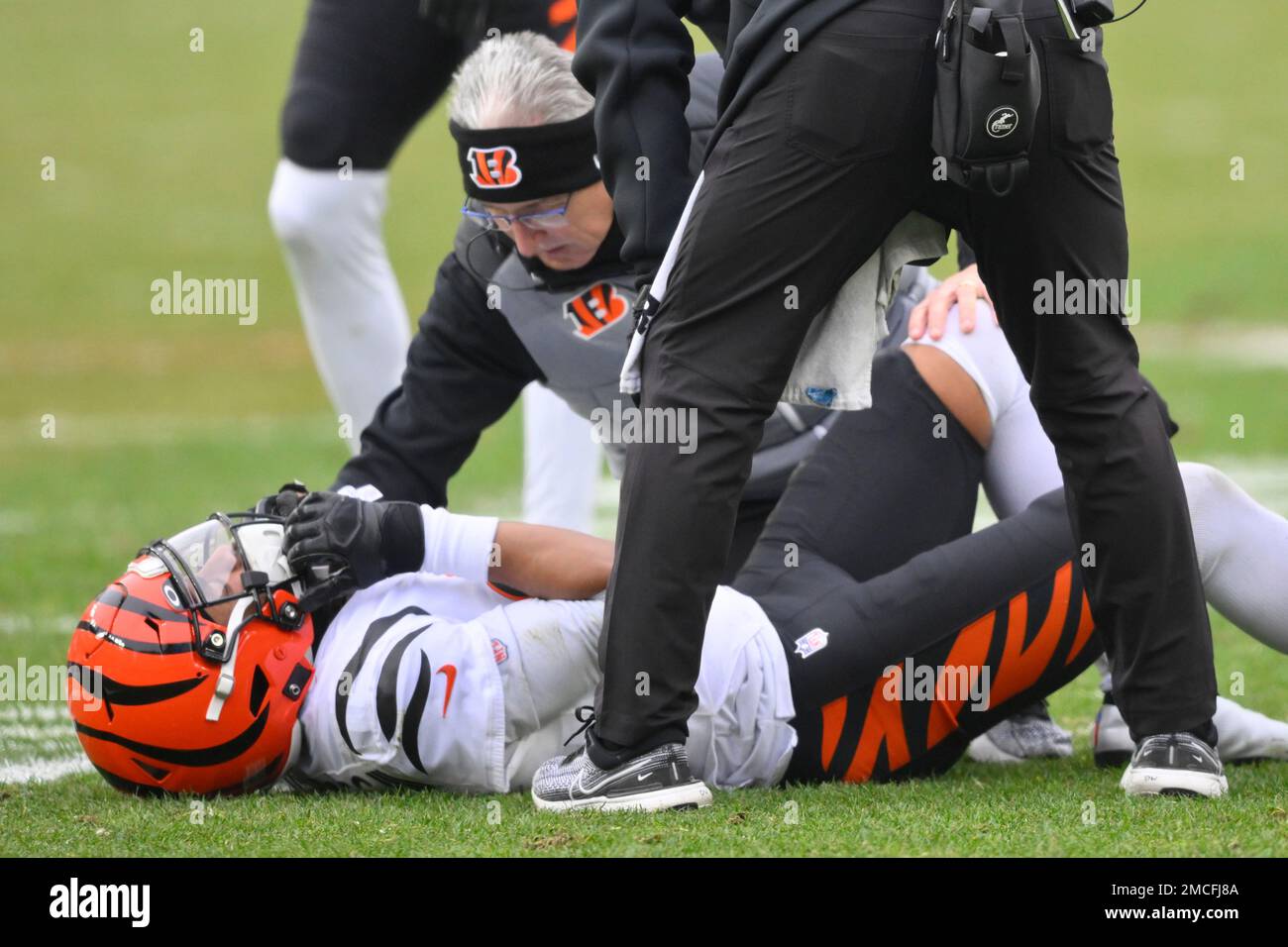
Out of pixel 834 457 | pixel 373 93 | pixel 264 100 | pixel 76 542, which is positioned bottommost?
pixel 76 542

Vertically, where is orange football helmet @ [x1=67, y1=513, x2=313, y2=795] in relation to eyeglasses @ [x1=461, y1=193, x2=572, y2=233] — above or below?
below

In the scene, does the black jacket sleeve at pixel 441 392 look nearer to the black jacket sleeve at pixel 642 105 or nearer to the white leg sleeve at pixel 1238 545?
the black jacket sleeve at pixel 642 105

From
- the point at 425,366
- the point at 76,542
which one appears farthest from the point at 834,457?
the point at 76,542

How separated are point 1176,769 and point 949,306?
1.09 m

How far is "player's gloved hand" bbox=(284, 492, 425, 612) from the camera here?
2.89m

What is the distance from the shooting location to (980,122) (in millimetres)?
2258

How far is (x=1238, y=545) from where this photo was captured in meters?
2.96

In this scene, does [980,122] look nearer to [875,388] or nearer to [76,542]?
[875,388]

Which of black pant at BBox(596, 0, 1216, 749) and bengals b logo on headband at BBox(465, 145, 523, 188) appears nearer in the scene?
black pant at BBox(596, 0, 1216, 749)

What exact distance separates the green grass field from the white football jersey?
0.28 ft

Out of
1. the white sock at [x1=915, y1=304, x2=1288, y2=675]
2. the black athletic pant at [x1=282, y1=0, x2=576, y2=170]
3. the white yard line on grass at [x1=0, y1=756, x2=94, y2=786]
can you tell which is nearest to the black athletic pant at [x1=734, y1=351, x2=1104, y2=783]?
the white sock at [x1=915, y1=304, x2=1288, y2=675]

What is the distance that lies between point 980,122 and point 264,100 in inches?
821

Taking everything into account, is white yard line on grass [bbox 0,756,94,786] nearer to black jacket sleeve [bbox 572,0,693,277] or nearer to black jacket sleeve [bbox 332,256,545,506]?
black jacket sleeve [bbox 332,256,545,506]

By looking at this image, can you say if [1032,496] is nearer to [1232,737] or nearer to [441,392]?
[1232,737]
